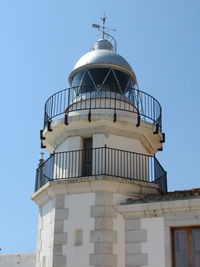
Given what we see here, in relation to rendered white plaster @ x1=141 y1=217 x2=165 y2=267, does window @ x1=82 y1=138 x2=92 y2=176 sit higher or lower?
higher

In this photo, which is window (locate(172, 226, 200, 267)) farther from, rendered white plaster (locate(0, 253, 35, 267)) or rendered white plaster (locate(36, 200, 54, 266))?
rendered white plaster (locate(0, 253, 35, 267))

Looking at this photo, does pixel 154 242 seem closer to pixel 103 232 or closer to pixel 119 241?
pixel 119 241

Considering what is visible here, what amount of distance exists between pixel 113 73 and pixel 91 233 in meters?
5.29

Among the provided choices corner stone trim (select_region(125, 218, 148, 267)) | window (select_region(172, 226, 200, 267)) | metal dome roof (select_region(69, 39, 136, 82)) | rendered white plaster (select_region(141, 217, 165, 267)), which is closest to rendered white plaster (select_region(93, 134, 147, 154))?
metal dome roof (select_region(69, 39, 136, 82))

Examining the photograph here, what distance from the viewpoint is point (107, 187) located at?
13.6m

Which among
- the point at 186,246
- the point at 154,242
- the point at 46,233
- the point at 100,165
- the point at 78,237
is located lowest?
the point at 186,246

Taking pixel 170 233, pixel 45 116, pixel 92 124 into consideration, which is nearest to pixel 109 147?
pixel 92 124

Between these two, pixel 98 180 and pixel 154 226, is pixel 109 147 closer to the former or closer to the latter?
pixel 98 180

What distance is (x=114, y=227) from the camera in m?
13.2

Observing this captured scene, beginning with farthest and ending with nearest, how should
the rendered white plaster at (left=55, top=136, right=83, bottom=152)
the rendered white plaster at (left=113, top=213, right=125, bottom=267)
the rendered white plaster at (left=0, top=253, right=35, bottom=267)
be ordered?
the rendered white plaster at (left=0, top=253, right=35, bottom=267) → the rendered white plaster at (left=55, top=136, right=83, bottom=152) → the rendered white plaster at (left=113, top=213, right=125, bottom=267)

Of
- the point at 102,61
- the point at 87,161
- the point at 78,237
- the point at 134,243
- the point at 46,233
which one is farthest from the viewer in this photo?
the point at 102,61

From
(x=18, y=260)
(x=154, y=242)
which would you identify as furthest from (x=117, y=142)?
(x=18, y=260)

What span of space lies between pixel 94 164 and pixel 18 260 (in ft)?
16.9

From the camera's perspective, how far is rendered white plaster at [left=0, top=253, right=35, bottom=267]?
16969mm
